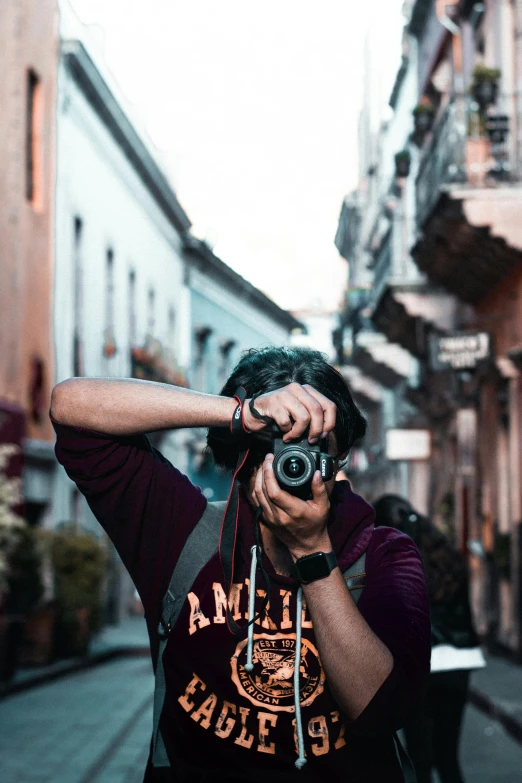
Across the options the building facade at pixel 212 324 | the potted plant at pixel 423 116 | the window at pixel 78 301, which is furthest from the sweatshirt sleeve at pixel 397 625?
the building facade at pixel 212 324

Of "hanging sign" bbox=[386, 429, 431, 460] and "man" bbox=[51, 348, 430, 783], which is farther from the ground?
"hanging sign" bbox=[386, 429, 431, 460]

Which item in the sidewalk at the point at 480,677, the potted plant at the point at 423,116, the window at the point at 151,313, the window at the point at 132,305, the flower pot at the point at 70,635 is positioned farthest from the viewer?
the window at the point at 151,313

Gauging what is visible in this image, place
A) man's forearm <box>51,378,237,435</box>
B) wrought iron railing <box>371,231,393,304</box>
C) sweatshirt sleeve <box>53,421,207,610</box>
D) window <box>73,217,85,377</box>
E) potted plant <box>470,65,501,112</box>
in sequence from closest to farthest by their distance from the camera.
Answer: man's forearm <box>51,378,237,435</box>
sweatshirt sleeve <box>53,421,207,610</box>
potted plant <box>470,65,501,112</box>
window <box>73,217,85,377</box>
wrought iron railing <box>371,231,393,304</box>

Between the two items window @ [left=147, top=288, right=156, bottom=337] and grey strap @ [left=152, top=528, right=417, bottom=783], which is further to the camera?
window @ [left=147, top=288, right=156, bottom=337]

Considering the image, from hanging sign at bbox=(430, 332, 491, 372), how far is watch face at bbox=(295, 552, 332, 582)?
54.7ft

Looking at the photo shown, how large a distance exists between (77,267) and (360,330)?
843 cm

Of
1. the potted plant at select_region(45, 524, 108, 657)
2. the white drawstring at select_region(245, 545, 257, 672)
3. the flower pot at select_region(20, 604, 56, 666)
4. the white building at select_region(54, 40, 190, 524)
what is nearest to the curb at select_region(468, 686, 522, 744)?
the flower pot at select_region(20, 604, 56, 666)

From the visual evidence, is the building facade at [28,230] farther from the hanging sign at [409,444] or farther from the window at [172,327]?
the window at [172,327]

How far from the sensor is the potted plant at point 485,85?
16.2m

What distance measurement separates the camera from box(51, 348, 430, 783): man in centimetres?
230

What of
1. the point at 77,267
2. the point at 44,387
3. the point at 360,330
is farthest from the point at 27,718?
the point at 360,330

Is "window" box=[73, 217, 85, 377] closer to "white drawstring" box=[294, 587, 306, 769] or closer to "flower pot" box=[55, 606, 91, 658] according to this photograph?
"flower pot" box=[55, 606, 91, 658]

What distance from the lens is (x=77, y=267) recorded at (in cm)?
2548

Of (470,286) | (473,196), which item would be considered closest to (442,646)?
(473,196)
